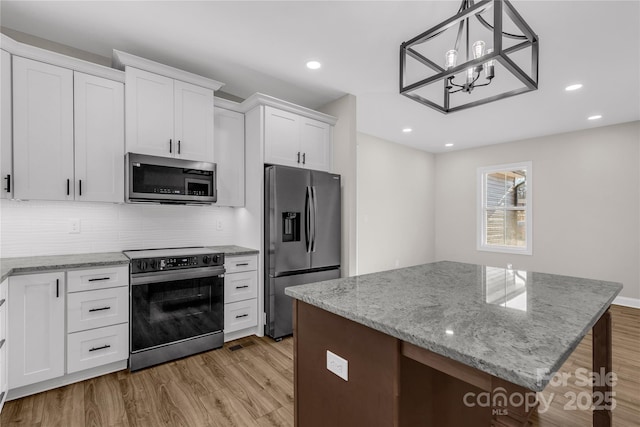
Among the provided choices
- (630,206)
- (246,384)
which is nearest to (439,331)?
(246,384)

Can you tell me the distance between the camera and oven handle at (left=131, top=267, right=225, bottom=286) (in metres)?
2.44

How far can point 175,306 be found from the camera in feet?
8.58

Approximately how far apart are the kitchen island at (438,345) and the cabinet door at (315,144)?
2.10 metres

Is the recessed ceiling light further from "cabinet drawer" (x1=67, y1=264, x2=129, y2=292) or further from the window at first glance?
the window

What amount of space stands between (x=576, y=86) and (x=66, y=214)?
513 centimetres

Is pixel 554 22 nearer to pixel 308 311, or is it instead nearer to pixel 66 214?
pixel 308 311

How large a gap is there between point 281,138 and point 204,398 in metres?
2.44

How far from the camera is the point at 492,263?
5.74 meters

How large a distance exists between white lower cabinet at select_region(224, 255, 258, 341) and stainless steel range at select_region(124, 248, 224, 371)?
0.12 metres

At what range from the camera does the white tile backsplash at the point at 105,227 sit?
7.98 ft

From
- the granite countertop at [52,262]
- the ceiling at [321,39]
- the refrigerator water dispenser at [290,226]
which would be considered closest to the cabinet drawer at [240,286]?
the refrigerator water dispenser at [290,226]

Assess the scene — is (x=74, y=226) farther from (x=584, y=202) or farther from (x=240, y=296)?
(x=584, y=202)

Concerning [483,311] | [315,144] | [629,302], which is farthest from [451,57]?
[629,302]

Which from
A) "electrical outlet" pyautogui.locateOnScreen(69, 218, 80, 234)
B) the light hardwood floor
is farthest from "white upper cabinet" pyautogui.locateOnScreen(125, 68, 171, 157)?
the light hardwood floor
